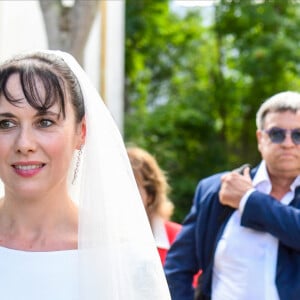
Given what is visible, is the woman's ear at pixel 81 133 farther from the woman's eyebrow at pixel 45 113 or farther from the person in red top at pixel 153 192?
the person in red top at pixel 153 192

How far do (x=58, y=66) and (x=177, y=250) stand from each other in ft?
5.40

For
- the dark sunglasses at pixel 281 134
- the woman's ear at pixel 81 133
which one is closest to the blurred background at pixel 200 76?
the dark sunglasses at pixel 281 134

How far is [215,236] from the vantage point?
340 centimetres

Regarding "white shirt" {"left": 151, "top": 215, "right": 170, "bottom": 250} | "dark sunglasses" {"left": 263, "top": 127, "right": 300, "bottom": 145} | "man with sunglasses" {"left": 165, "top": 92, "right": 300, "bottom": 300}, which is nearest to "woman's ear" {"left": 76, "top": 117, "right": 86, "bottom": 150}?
"man with sunglasses" {"left": 165, "top": 92, "right": 300, "bottom": 300}

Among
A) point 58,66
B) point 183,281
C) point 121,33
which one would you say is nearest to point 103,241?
point 58,66

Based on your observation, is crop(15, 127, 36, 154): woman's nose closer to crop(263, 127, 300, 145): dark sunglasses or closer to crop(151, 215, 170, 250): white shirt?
crop(263, 127, 300, 145): dark sunglasses

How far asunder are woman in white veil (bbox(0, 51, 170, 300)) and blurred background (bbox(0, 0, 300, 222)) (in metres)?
8.87

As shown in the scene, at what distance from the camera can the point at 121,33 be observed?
862cm

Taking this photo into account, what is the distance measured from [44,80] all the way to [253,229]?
1503 millimetres

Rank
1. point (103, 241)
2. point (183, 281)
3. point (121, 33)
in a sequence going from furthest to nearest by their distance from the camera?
point (121, 33) < point (183, 281) < point (103, 241)

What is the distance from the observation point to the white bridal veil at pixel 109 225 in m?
2.11

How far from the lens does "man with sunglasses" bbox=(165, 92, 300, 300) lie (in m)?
3.21

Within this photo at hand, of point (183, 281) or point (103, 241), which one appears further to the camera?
point (183, 281)

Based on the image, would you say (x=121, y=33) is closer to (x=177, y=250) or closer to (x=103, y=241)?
(x=177, y=250)
